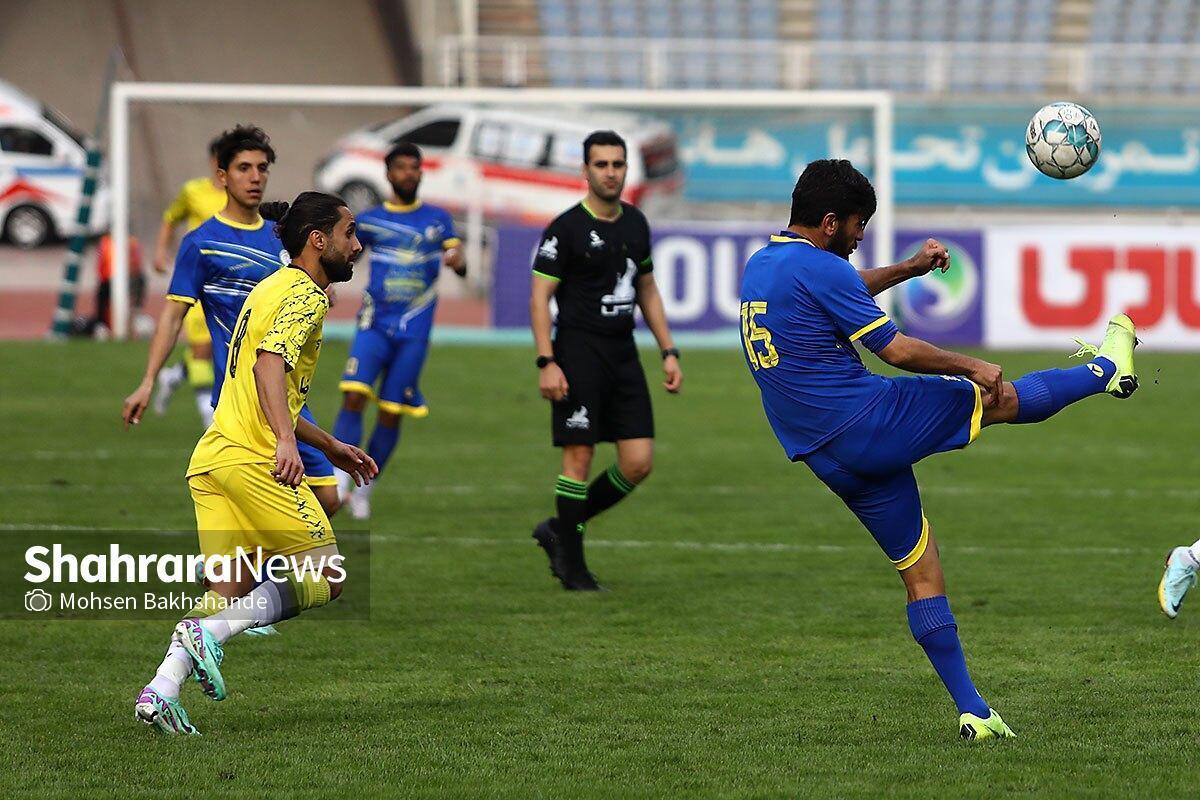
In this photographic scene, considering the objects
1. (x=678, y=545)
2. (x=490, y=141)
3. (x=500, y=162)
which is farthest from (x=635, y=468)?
(x=490, y=141)

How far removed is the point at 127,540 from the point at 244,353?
4.31 m

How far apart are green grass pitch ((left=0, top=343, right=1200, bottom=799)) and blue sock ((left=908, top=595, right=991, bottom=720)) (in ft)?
0.55

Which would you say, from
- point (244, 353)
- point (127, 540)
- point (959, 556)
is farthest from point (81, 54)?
point (244, 353)

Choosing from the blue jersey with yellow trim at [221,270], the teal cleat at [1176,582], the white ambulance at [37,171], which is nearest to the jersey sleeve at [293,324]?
the blue jersey with yellow trim at [221,270]

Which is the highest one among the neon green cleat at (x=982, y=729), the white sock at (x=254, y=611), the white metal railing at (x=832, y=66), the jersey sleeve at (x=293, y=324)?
the white metal railing at (x=832, y=66)

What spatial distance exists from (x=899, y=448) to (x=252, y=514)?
2178 mm

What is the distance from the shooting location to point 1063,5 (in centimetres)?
3422

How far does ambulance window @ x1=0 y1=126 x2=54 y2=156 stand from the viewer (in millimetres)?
25000

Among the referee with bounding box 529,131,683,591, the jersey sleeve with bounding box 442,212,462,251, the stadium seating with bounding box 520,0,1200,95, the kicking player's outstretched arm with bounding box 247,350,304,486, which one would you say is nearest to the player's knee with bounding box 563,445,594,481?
the referee with bounding box 529,131,683,591

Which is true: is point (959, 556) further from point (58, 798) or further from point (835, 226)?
point (58, 798)

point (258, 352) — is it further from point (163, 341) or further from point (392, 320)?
point (392, 320)

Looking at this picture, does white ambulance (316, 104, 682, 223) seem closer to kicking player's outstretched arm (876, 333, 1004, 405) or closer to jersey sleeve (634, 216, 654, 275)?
jersey sleeve (634, 216, 654, 275)

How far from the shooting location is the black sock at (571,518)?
8.83 metres

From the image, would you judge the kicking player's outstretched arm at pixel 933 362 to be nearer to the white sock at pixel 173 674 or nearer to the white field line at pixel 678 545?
the white sock at pixel 173 674
